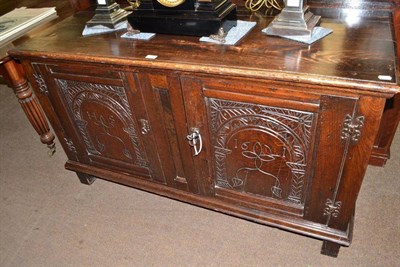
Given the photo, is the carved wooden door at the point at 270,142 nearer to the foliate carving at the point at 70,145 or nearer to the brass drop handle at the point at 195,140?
the brass drop handle at the point at 195,140

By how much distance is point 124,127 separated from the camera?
137 centimetres

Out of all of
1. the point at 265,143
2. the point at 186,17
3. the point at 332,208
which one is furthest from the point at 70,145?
the point at 332,208

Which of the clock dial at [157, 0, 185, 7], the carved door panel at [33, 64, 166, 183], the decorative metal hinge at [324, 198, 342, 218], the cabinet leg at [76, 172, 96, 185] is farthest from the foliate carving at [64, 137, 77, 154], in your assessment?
the decorative metal hinge at [324, 198, 342, 218]

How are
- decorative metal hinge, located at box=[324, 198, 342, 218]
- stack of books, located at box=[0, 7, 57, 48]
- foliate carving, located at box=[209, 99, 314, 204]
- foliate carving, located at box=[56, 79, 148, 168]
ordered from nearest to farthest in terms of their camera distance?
foliate carving, located at box=[209, 99, 314, 204] < decorative metal hinge, located at box=[324, 198, 342, 218] < foliate carving, located at box=[56, 79, 148, 168] < stack of books, located at box=[0, 7, 57, 48]

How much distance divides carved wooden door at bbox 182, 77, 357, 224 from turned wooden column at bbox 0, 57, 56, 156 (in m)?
0.95

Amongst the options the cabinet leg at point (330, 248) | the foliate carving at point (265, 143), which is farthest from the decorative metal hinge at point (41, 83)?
the cabinet leg at point (330, 248)

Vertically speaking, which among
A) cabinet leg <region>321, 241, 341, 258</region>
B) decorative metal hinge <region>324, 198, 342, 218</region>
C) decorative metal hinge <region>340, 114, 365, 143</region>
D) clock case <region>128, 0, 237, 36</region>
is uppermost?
clock case <region>128, 0, 237, 36</region>

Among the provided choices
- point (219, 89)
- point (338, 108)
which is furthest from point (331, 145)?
point (219, 89)

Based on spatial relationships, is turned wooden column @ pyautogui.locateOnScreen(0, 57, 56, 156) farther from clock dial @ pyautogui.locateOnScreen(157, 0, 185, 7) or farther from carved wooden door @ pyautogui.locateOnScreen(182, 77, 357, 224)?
carved wooden door @ pyautogui.locateOnScreen(182, 77, 357, 224)

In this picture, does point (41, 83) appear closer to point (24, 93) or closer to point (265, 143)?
point (24, 93)

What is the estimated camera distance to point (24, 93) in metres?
1.64

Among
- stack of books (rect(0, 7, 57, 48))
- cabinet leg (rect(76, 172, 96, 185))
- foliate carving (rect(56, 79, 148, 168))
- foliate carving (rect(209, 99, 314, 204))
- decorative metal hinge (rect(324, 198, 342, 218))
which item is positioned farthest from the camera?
cabinet leg (rect(76, 172, 96, 185))

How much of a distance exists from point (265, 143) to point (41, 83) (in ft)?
3.13

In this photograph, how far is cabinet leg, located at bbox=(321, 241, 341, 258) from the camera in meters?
1.34
